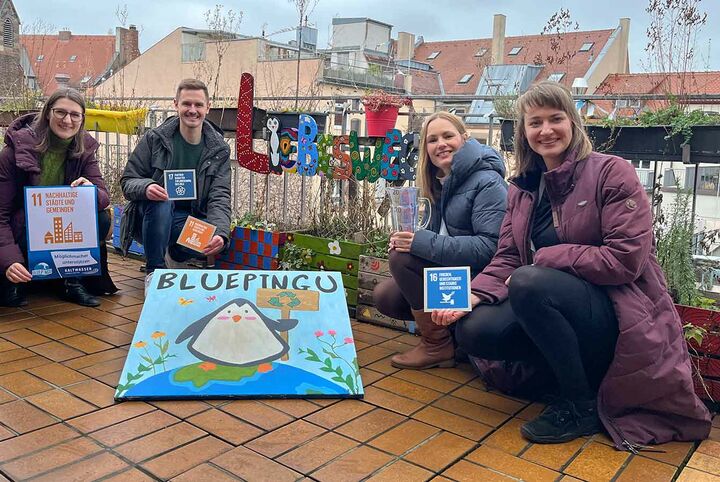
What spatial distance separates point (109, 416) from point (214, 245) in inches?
54.3

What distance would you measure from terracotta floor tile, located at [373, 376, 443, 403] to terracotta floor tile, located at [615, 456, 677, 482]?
0.78 metres

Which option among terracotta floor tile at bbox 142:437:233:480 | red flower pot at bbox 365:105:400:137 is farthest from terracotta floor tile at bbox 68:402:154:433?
red flower pot at bbox 365:105:400:137

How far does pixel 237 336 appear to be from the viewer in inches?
105

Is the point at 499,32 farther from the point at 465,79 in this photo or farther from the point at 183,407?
the point at 465,79

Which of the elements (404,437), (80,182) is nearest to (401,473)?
(404,437)

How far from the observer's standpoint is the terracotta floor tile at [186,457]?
1954 millimetres

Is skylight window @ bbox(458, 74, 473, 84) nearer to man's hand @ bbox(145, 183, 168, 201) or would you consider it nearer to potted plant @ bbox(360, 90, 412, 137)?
potted plant @ bbox(360, 90, 412, 137)

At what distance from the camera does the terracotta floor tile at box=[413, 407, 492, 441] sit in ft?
7.60

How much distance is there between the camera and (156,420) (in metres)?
2.30

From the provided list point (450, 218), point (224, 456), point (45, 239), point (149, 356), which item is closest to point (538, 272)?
point (450, 218)

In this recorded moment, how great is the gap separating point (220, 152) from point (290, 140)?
1.85 feet

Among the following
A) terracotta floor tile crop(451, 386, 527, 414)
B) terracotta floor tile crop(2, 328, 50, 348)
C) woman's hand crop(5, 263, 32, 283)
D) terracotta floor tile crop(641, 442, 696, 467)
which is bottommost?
terracotta floor tile crop(451, 386, 527, 414)

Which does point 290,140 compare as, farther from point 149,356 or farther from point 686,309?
point 686,309

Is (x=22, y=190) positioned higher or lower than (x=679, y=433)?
higher
